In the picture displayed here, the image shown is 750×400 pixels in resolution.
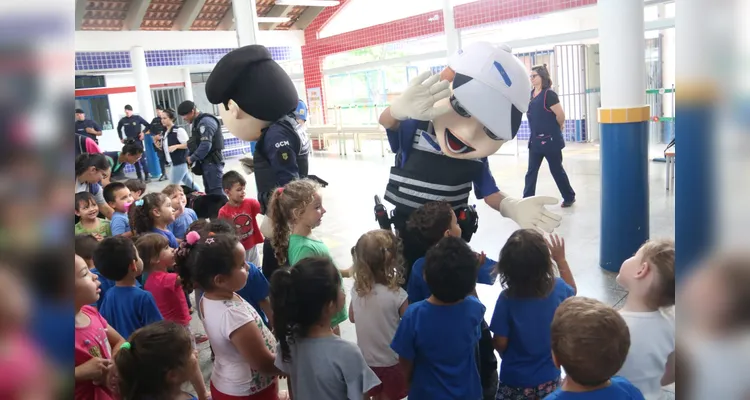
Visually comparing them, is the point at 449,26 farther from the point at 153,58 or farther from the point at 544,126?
the point at 153,58

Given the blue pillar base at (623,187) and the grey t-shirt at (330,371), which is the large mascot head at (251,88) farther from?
the blue pillar base at (623,187)

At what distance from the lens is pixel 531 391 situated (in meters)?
1.73

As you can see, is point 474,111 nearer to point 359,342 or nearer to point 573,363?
point 359,342

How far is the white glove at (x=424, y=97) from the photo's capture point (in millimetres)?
2252

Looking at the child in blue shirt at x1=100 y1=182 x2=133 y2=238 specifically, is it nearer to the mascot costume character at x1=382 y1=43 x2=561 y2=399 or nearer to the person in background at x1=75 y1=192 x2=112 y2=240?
the person in background at x1=75 y1=192 x2=112 y2=240

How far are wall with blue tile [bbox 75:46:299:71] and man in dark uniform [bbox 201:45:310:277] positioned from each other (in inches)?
325

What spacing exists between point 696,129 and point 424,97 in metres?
1.97

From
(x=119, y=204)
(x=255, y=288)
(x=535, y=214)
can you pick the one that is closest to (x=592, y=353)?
(x=535, y=214)

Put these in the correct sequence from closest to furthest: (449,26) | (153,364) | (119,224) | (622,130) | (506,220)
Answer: (153,364), (119,224), (622,130), (506,220), (449,26)

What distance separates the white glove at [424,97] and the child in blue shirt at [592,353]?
1.17 m

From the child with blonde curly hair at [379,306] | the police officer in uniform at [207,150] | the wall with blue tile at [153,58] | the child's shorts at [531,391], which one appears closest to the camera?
the child's shorts at [531,391]

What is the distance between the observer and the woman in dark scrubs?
5.17 m

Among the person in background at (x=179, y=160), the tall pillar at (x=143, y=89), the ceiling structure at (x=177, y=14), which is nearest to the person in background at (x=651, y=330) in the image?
the person in background at (x=179, y=160)

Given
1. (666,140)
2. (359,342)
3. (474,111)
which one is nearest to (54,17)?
(359,342)
